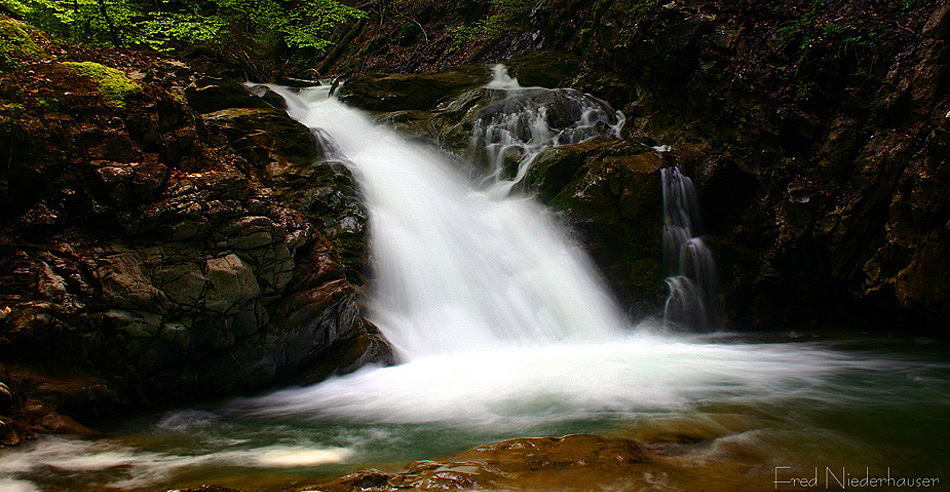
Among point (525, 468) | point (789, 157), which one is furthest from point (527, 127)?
point (525, 468)

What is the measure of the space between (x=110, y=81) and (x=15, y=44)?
39.0 inches

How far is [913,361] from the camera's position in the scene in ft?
21.6

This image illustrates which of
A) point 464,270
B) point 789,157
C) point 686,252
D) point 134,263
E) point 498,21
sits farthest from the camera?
point 498,21

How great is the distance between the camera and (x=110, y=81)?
17.9 ft

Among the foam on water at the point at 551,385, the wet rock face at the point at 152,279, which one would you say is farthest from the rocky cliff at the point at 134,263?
the foam on water at the point at 551,385

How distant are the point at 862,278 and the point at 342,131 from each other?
37.2 ft

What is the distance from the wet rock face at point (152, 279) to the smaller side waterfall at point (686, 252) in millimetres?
5969

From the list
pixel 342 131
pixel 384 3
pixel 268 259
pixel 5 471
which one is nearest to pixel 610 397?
pixel 268 259

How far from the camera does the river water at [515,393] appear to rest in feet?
10.6

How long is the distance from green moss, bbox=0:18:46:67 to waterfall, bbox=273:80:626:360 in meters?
4.82

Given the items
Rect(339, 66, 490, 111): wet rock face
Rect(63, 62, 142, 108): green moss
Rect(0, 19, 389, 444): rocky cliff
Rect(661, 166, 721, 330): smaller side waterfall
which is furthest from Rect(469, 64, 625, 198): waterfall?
Rect(63, 62, 142, 108): green moss

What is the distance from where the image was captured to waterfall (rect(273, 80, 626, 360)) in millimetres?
7594

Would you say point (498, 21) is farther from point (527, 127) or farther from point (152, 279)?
point (152, 279)

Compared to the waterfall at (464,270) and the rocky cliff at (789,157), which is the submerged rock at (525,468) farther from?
the rocky cliff at (789,157)
